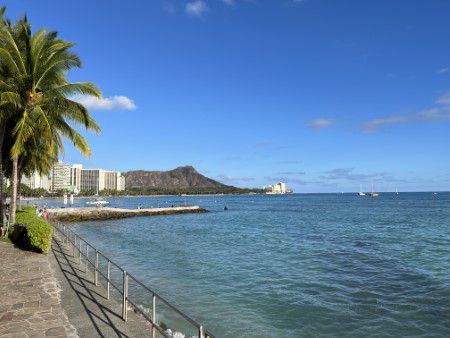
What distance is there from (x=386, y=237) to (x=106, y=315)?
106 feet

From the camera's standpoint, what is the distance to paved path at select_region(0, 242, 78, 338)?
282 inches

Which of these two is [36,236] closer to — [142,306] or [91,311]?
[142,306]

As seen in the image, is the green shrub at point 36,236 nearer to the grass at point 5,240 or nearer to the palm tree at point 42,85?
the grass at point 5,240

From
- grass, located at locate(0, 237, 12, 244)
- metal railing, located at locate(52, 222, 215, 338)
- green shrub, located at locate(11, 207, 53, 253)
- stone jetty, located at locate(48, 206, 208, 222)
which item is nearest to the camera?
metal railing, located at locate(52, 222, 215, 338)

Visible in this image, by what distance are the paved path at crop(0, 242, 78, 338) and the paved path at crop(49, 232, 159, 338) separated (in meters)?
0.22

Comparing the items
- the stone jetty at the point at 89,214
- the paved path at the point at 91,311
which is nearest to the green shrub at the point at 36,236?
the paved path at the point at 91,311

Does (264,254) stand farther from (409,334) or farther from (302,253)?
(409,334)

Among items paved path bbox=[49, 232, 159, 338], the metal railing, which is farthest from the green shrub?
paved path bbox=[49, 232, 159, 338]

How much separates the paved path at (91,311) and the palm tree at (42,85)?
8994 millimetres

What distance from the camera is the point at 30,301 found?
9.01m

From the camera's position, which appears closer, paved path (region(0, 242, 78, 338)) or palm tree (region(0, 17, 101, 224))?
paved path (region(0, 242, 78, 338))

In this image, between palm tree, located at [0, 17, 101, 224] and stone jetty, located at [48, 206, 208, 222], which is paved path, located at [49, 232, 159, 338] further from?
stone jetty, located at [48, 206, 208, 222]

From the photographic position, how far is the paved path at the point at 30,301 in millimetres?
7164

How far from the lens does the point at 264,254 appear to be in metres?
24.5
